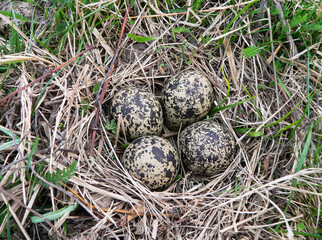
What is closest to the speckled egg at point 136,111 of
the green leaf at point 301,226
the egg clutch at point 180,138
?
the egg clutch at point 180,138

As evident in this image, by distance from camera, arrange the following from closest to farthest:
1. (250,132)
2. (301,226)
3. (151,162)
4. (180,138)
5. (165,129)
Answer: (301,226), (151,162), (250,132), (180,138), (165,129)

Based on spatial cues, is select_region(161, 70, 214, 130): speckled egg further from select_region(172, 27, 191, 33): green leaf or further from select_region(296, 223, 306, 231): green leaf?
select_region(296, 223, 306, 231): green leaf

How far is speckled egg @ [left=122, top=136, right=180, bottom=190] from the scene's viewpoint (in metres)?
2.26

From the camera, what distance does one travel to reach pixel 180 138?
8.54ft

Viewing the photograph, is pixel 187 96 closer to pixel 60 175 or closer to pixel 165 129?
pixel 165 129

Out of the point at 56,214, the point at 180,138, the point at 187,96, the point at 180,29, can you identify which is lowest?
the point at 56,214

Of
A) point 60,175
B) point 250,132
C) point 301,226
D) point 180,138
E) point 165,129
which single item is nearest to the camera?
point 60,175

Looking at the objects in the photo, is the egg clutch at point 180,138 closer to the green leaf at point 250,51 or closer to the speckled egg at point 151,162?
the speckled egg at point 151,162

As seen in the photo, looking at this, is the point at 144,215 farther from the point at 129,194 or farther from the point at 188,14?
the point at 188,14

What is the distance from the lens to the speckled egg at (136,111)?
2396 millimetres

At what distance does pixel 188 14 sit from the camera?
2.61 meters

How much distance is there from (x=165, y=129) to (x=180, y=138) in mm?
287

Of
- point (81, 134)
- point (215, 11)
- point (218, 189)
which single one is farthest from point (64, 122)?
point (215, 11)

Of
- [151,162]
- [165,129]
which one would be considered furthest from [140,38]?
[151,162]
